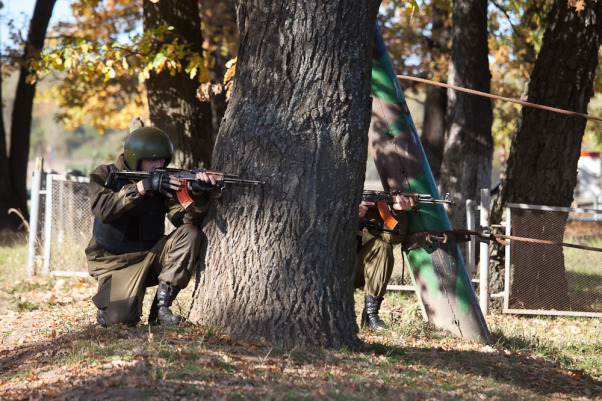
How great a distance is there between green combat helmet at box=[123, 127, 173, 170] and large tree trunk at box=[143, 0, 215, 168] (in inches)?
174

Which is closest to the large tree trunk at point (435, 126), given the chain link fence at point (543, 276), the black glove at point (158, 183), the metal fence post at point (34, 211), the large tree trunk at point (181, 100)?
the large tree trunk at point (181, 100)

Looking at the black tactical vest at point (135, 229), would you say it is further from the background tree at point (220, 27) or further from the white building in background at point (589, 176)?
the white building in background at point (589, 176)

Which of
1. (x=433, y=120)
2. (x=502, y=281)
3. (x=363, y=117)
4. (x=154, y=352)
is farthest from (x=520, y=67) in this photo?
(x=154, y=352)

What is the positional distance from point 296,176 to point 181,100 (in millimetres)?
5854

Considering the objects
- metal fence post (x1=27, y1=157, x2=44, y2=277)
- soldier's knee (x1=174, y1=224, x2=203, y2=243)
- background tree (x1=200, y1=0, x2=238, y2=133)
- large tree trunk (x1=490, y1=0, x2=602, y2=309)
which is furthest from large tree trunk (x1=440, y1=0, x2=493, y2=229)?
background tree (x1=200, y1=0, x2=238, y2=133)

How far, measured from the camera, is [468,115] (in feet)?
37.4

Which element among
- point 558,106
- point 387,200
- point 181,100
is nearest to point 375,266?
point 387,200

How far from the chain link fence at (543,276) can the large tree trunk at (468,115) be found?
2632 millimetres

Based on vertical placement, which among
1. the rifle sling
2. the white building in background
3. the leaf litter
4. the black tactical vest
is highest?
the white building in background

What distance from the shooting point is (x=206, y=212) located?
5.56 metres

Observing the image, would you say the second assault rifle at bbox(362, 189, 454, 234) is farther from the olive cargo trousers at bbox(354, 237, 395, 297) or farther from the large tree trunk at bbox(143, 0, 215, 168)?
the large tree trunk at bbox(143, 0, 215, 168)

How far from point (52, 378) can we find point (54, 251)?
5.37m

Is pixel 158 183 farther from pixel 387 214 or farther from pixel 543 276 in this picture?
pixel 543 276

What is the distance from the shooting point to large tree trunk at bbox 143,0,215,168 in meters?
10.5
